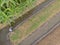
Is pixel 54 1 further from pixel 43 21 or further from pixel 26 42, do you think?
pixel 26 42

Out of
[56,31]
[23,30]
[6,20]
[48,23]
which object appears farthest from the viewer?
[56,31]

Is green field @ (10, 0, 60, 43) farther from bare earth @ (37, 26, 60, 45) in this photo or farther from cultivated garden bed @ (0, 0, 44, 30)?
bare earth @ (37, 26, 60, 45)

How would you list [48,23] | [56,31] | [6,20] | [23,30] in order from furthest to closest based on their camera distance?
1. [56,31]
2. [48,23]
3. [23,30]
4. [6,20]

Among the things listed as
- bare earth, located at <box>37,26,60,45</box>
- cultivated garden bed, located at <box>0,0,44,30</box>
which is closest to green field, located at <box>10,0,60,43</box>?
cultivated garden bed, located at <box>0,0,44,30</box>

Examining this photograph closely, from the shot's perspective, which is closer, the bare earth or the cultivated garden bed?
the cultivated garden bed

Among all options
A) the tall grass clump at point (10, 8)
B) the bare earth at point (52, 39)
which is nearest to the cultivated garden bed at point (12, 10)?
the tall grass clump at point (10, 8)

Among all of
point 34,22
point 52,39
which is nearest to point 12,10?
point 34,22

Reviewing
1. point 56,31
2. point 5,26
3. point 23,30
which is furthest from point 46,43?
point 5,26
